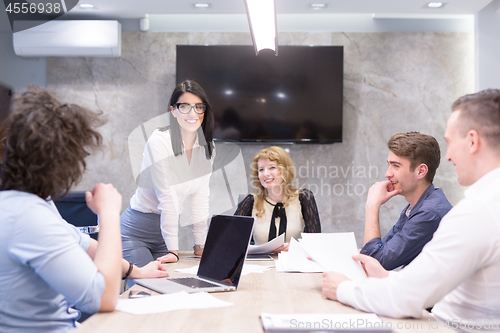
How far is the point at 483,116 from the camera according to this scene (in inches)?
41.8

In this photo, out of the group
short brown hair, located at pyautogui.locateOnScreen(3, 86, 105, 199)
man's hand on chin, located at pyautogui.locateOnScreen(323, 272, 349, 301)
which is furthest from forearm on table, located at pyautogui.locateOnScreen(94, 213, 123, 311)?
man's hand on chin, located at pyautogui.locateOnScreen(323, 272, 349, 301)

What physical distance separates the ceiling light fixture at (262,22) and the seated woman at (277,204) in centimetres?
106

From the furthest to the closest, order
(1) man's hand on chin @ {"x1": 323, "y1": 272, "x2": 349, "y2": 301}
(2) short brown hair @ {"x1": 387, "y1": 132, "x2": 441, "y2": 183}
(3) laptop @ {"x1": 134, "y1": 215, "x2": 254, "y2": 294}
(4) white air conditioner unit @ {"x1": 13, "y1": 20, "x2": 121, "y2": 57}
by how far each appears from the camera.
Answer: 1. (4) white air conditioner unit @ {"x1": 13, "y1": 20, "x2": 121, "y2": 57}
2. (2) short brown hair @ {"x1": 387, "y1": 132, "x2": 441, "y2": 183}
3. (3) laptop @ {"x1": 134, "y1": 215, "x2": 254, "y2": 294}
4. (1) man's hand on chin @ {"x1": 323, "y1": 272, "x2": 349, "y2": 301}

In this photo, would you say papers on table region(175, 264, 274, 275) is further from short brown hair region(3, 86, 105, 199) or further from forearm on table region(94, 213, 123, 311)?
short brown hair region(3, 86, 105, 199)

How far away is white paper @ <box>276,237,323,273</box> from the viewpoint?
1648 millimetres

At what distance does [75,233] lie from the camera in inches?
49.5

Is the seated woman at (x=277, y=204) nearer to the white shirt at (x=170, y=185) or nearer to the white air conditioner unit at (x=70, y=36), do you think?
the white shirt at (x=170, y=185)

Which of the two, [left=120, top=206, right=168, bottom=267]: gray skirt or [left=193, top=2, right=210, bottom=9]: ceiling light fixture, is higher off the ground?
[left=193, top=2, right=210, bottom=9]: ceiling light fixture

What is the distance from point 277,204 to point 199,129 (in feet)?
2.45

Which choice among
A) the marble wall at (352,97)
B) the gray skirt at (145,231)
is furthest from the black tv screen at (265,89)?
the gray skirt at (145,231)

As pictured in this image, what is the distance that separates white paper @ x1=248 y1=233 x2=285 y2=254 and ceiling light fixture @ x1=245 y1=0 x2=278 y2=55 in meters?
0.90

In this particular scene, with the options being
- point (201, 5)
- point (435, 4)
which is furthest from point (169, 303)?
point (435, 4)

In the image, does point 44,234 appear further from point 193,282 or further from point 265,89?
point 265,89

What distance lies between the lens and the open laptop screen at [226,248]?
54.2 inches
